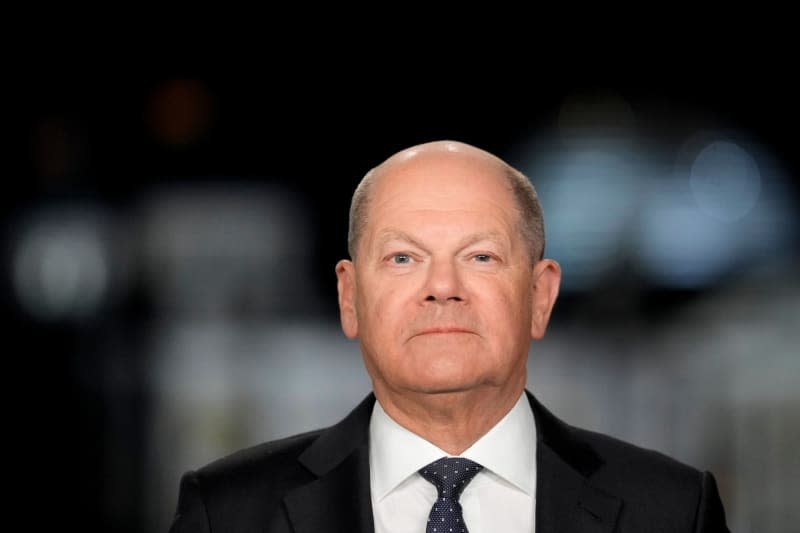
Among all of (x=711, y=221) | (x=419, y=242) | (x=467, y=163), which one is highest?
(x=467, y=163)

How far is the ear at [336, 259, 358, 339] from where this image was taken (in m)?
2.25

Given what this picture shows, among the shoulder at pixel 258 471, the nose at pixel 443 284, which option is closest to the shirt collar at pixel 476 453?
the shoulder at pixel 258 471

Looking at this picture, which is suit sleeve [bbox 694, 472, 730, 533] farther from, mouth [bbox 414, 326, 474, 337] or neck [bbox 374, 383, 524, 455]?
mouth [bbox 414, 326, 474, 337]

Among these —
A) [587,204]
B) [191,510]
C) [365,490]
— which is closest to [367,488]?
[365,490]

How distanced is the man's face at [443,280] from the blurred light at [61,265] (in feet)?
9.35

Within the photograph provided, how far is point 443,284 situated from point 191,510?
540mm

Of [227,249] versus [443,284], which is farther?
[227,249]

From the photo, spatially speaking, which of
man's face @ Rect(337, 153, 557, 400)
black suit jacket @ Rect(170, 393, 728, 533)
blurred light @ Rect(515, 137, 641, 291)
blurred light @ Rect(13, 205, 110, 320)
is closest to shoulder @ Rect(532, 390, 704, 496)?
black suit jacket @ Rect(170, 393, 728, 533)

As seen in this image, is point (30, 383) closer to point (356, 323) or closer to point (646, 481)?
point (356, 323)

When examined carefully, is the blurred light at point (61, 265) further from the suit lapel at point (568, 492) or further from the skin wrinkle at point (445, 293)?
the suit lapel at point (568, 492)

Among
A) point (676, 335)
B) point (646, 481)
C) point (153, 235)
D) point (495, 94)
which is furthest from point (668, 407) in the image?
point (646, 481)

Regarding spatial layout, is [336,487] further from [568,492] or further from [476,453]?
[568,492]

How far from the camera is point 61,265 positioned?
194 inches

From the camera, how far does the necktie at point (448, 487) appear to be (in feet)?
6.77
